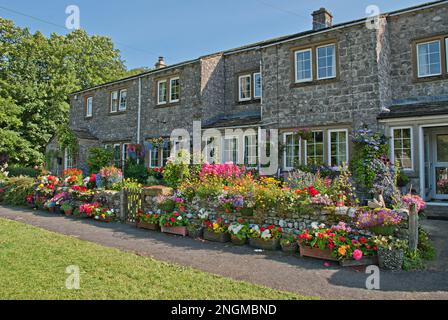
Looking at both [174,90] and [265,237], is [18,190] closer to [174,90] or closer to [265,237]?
[174,90]

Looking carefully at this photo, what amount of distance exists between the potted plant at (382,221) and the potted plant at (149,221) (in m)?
5.70

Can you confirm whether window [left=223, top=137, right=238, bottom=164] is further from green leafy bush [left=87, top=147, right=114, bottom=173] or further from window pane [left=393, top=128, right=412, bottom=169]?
green leafy bush [left=87, top=147, right=114, bottom=173]

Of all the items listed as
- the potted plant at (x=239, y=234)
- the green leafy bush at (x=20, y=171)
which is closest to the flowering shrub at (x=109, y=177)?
the potted plant at (x=239, y=234)

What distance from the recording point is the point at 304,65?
44.3 ft

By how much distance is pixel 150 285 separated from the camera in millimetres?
5125

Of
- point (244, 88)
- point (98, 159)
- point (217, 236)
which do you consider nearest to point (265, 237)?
point (217, 236)

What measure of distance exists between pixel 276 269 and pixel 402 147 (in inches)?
319

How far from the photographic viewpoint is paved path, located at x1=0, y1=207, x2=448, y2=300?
503cm

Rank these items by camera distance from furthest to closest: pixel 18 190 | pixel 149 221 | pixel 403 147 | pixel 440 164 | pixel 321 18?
pixel 18 190 → pixel 321 18 → pixel 440 164 → pixel 403 147 → pixel 149 221

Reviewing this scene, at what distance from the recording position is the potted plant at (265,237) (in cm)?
753

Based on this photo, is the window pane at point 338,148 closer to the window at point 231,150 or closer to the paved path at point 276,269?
the paved path at point 276,269

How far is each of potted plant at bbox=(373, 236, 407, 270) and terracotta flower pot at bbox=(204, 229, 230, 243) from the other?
11.4 ft
